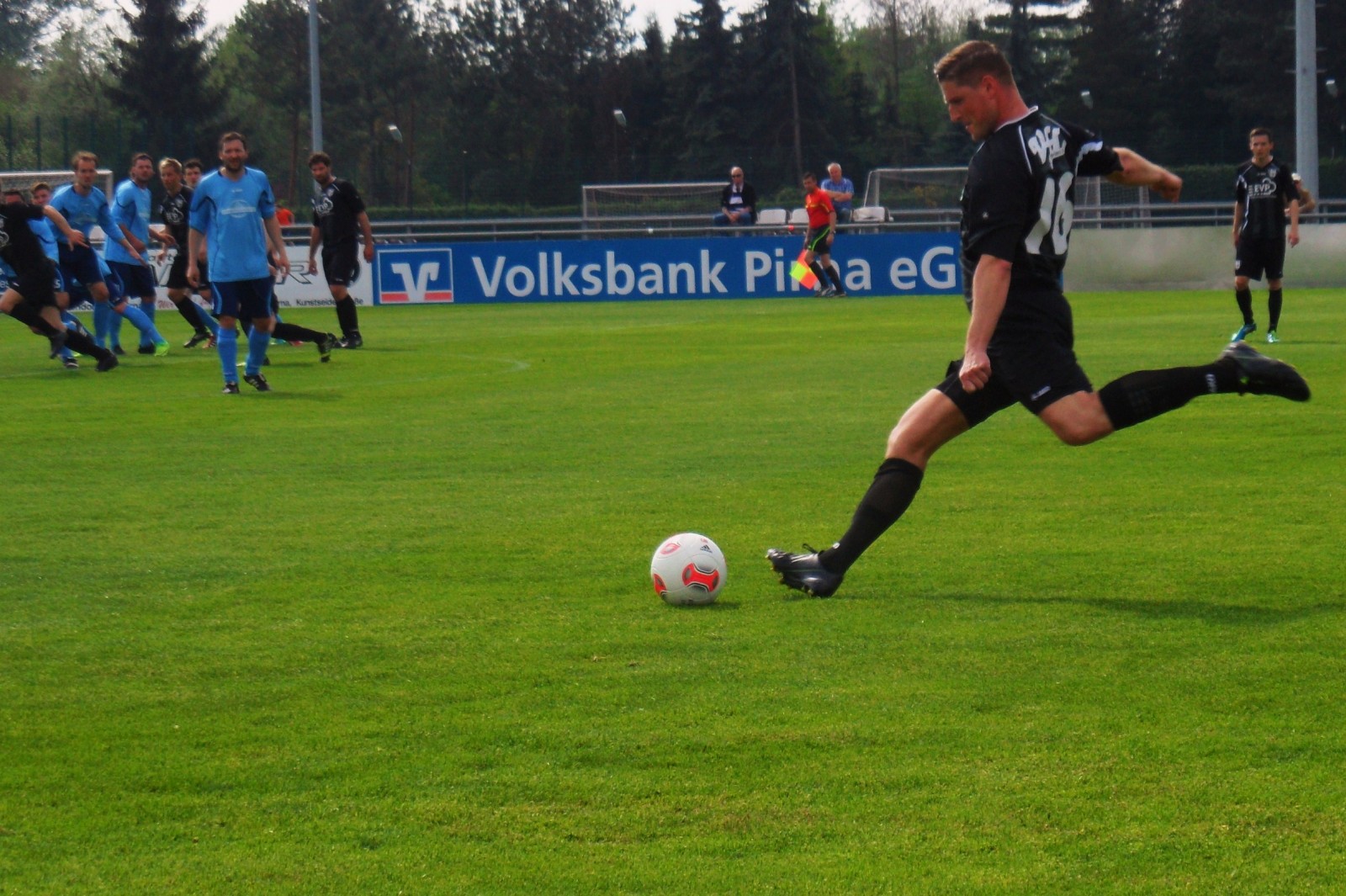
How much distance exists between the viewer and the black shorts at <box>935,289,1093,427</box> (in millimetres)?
5648

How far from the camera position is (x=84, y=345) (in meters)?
17.0

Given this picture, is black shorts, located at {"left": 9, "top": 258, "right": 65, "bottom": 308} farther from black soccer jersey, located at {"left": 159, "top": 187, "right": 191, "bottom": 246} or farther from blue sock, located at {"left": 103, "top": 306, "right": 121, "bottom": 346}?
black soccer jersey, located at {"left": 159, "top": 187, "right": 191, "bottom": 246}

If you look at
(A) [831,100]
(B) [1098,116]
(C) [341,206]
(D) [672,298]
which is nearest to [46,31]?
(A) [831,100]

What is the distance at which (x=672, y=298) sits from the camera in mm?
31531

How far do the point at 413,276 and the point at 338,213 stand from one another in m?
11.8

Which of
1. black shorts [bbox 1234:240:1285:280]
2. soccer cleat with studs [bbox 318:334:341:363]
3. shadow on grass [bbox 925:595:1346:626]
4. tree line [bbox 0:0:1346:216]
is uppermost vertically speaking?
tree line [bbox 0:0:1346:216]

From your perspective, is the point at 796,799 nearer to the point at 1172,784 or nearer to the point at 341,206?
the point at 1172,784

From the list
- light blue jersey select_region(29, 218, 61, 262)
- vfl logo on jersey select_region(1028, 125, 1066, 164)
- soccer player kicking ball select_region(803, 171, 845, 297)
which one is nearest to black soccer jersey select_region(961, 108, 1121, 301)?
vfl logo on jersey select_region(1028, 125, 1066, 164)

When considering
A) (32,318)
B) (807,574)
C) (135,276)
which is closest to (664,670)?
(807,574)

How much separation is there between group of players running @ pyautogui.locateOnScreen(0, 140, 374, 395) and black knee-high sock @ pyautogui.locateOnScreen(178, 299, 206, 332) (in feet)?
0.06

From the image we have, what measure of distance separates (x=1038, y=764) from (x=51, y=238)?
1605 centimetres

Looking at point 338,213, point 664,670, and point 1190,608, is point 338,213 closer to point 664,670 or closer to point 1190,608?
point 1190,608

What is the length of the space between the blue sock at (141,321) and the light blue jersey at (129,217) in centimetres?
67

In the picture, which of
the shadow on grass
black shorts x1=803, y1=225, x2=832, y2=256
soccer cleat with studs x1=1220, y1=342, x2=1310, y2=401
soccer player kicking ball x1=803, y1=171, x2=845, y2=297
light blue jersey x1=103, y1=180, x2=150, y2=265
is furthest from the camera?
black shorts x1=803, y1=225, x2=832, y2=256
